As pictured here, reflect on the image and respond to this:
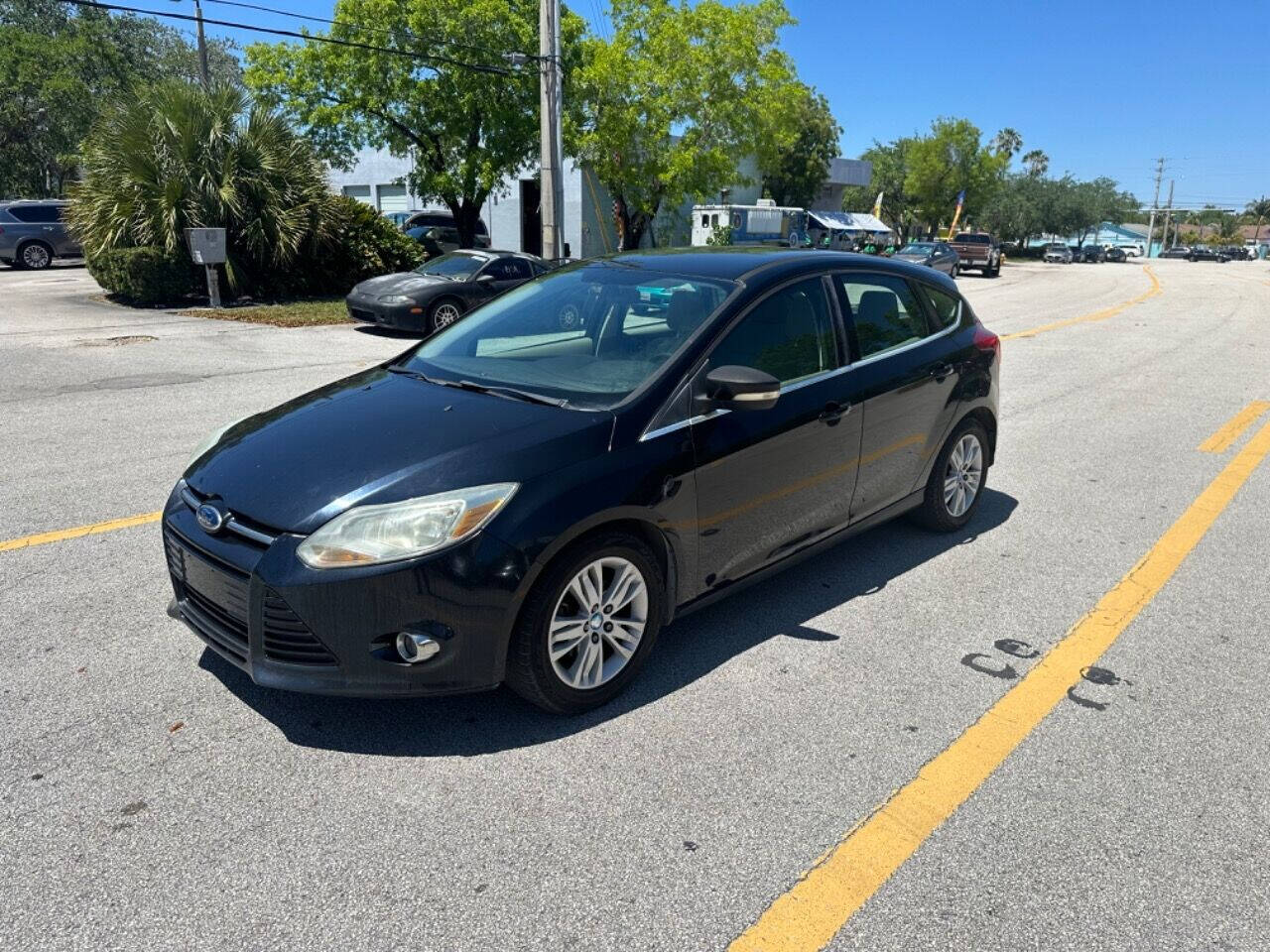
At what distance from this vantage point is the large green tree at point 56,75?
38062mm

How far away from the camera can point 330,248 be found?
742 inches

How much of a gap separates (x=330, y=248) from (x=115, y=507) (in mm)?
14602

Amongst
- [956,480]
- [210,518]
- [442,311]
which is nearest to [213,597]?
[210,518]

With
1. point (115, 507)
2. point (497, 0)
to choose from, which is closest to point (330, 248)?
point (497, 0)

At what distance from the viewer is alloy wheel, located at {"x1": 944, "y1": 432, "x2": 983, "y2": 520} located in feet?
16.9

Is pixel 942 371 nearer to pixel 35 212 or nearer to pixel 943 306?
pixel 943 306

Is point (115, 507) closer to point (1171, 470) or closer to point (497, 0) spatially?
point (1171, 470)

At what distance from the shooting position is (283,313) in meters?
16.0

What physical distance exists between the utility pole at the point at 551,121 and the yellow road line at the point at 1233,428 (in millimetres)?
13551

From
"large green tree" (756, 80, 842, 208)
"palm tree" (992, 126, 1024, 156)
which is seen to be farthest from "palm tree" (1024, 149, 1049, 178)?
"large green tree" (756, 80, 842, 208)

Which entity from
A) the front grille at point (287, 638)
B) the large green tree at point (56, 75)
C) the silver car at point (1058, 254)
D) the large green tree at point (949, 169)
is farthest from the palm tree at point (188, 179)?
the silver car at point (1058, 254)

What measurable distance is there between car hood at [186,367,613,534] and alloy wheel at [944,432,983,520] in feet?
8.57

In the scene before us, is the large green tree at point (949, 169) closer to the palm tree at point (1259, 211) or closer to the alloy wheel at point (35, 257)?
the alloy wheel at point (35, 257)

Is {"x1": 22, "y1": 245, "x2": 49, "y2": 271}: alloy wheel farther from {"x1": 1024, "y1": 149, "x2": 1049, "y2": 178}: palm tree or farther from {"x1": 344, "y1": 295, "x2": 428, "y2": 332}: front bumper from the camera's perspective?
{"x1": 1024, "y1": 149, "x2": 1049, "y2": 178}: palm tree
